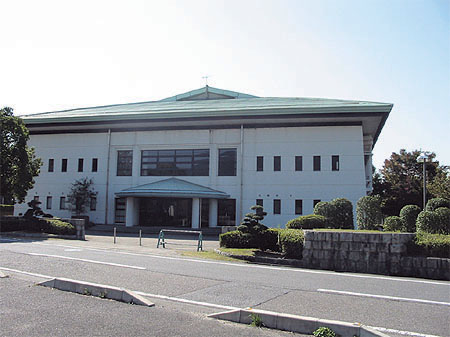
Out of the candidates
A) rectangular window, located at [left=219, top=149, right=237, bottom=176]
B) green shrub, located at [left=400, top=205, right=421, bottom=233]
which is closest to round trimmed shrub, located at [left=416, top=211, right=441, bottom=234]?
green shrub, located at [left=400, top=205, right=421, bottom=233]

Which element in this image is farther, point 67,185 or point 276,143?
point 67,185

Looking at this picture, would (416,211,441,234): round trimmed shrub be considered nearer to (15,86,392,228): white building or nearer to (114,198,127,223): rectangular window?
(15,86,392,228): white building

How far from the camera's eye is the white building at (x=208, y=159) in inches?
1112

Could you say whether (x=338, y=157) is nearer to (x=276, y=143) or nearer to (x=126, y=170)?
(x=276, y=143)

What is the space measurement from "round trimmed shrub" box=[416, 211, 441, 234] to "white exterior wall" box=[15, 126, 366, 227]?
1394cm

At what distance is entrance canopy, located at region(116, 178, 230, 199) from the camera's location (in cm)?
2794

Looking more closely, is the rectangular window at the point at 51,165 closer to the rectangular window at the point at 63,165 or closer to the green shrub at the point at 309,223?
the rectangular window at the point at 63,165

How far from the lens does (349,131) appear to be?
28516 millimetres

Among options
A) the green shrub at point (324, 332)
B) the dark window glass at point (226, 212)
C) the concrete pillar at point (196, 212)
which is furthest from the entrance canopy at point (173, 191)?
the green shrub at point (324, 332)

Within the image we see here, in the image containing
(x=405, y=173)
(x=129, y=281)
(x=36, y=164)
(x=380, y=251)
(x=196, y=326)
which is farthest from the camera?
(x=405, y=173)

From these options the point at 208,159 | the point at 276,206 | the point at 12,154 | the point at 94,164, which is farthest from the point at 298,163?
the point at 12,154

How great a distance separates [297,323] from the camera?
5.38 metres

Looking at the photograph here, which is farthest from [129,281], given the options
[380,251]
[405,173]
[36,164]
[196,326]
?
[405,173]

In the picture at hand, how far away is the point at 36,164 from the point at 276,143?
1698 cm
